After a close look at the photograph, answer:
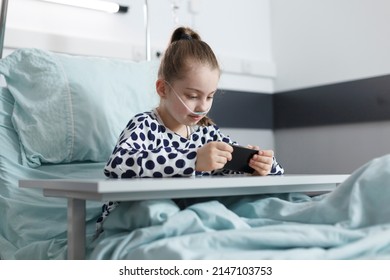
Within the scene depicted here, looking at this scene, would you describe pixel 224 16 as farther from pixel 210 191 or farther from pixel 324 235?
pixel 324 235

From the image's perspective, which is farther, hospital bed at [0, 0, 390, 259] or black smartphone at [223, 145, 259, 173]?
black smartphone at [223, 145, 259, 173]

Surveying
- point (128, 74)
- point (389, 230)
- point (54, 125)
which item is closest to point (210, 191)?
point (389, 230)

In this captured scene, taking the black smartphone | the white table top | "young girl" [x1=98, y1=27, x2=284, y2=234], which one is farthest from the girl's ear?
the white table top

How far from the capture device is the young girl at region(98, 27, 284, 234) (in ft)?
3.89

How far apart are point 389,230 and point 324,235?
122 mm

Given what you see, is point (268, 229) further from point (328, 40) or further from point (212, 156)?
point (328, 40)

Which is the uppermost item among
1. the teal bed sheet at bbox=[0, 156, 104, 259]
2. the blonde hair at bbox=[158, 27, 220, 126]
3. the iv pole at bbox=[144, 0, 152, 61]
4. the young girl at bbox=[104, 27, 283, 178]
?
the iv pole at bbox=[144, 0, 152, 61]

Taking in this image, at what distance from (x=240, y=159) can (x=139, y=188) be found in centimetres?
45

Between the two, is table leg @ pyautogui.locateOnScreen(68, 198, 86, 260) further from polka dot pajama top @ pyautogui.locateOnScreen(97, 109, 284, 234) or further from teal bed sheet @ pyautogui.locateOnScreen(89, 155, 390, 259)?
polka dot pajama top @ pyautogui.locateOnScreen(97, 109, 284, 234)

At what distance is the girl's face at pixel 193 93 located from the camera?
1452 millimetres

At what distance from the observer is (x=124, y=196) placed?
939mm

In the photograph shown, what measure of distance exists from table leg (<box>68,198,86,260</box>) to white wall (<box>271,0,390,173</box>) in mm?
1745

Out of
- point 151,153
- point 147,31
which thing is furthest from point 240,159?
point 147,31
